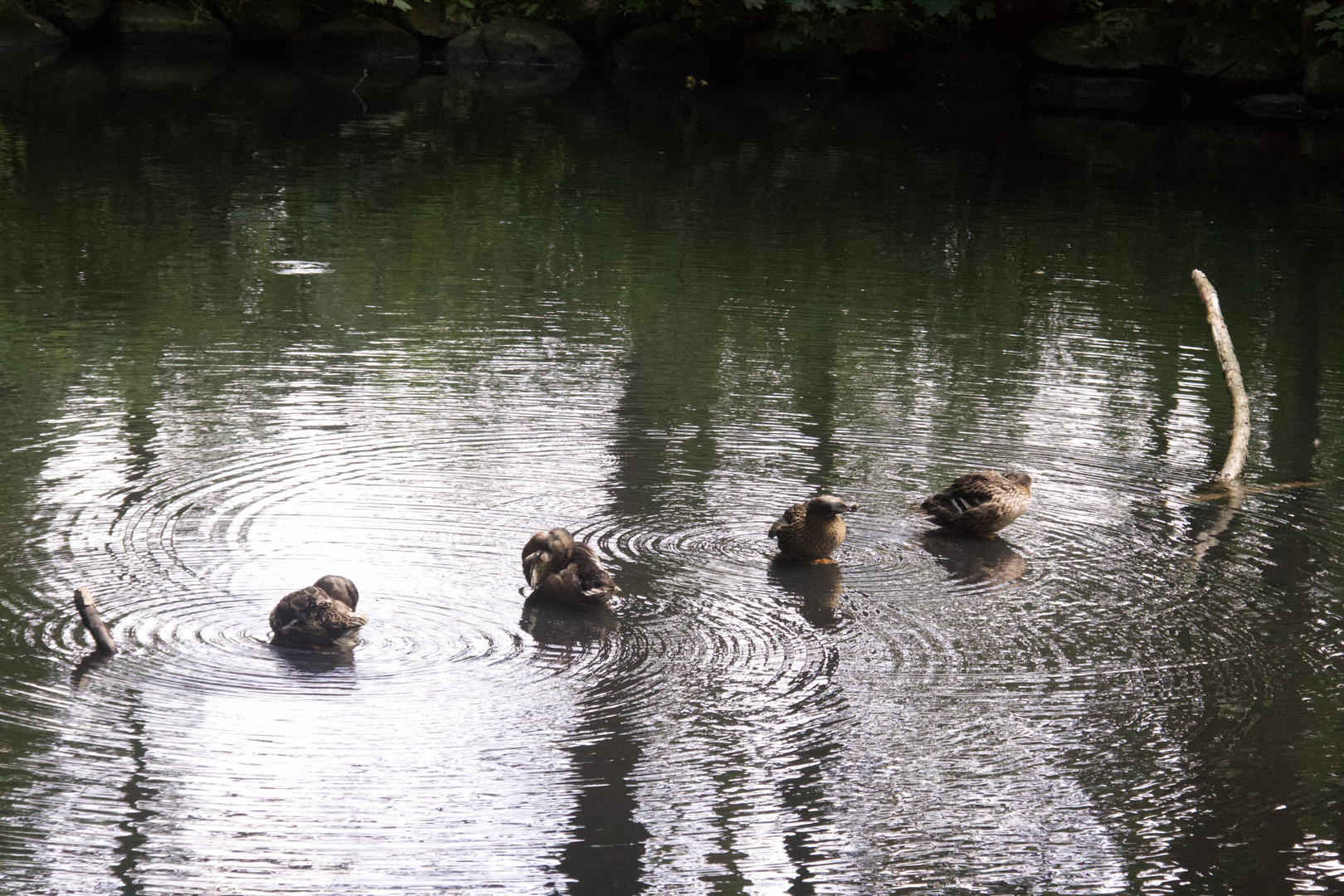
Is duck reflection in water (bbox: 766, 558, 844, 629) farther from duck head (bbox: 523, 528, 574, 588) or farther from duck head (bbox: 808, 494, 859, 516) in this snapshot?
duck head (bbox: 523, 528, 574, 588)

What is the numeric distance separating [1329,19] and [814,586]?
27.7 meters

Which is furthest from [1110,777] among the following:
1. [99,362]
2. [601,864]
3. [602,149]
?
[602,149]

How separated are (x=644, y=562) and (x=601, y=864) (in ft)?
8.02

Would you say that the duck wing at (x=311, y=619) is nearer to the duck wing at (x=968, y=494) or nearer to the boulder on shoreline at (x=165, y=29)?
the duck wing at (x=968, y=494)

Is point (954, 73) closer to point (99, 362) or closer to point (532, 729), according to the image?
point (99, 362)

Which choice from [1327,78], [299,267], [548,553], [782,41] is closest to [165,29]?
[782,41]

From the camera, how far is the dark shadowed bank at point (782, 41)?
32219mm

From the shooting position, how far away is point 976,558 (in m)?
7.00

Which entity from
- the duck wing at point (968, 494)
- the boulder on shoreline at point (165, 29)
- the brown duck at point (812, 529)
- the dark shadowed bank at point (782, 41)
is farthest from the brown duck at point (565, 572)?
the boulder on shoreline at point (165, 29)

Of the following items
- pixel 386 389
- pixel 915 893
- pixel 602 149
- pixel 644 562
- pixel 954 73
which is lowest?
pixel 915 893

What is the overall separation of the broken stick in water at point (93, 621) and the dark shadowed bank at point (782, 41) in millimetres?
26981

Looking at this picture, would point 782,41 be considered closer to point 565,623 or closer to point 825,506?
point 825,506

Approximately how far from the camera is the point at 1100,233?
16812mm

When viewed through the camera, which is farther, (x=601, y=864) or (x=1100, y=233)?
(x=1100, y=233)
